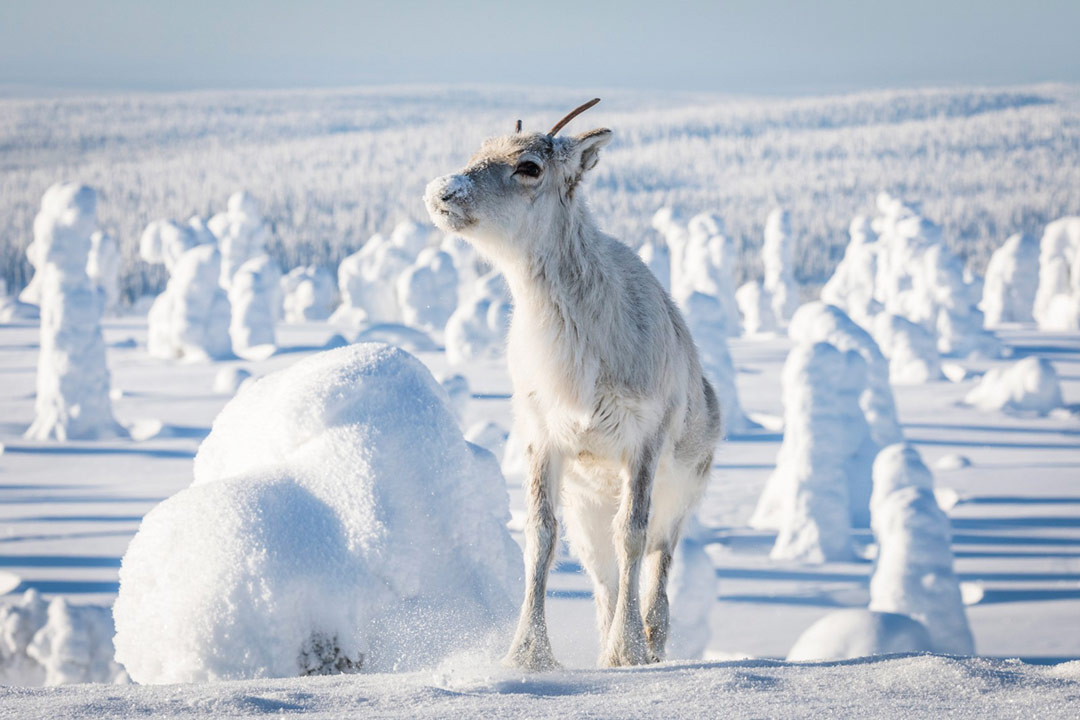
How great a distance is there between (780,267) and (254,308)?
25114 mm

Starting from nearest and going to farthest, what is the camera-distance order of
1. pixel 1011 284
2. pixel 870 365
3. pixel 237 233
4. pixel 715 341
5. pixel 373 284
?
pixel 870 365 < pixel 715 341 < pixel 1011 284 < pixel 237 233 < pixel 373 284

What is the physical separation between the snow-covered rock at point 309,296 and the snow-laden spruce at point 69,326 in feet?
91.0

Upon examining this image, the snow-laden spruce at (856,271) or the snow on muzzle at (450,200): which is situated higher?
the snow on muzzle at (450,200)

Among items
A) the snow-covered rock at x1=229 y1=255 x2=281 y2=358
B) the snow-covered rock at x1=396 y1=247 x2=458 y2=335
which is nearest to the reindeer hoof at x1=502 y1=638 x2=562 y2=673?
the snow-covered rock at x1=229 y1=255 x2=281 y2=358

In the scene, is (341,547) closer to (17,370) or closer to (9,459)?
(9,459)

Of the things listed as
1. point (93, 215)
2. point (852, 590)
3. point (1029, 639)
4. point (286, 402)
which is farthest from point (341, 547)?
point (93, 215)

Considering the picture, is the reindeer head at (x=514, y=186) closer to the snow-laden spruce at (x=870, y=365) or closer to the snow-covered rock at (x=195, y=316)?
the snow-laden spruce at (x=870, y=365)

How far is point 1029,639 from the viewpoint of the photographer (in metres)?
13.5

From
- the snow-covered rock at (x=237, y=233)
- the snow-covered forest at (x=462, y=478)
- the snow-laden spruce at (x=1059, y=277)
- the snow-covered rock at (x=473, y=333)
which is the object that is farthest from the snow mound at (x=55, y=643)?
the snow-laden spruce at (x=1059, y=277)

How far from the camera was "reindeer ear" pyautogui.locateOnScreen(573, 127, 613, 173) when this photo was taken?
426cm

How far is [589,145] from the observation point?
427cm

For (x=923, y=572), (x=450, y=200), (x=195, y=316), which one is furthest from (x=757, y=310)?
(x=450, y=200)

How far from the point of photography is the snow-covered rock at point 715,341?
962 inches

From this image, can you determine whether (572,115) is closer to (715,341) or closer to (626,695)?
(626,695)
